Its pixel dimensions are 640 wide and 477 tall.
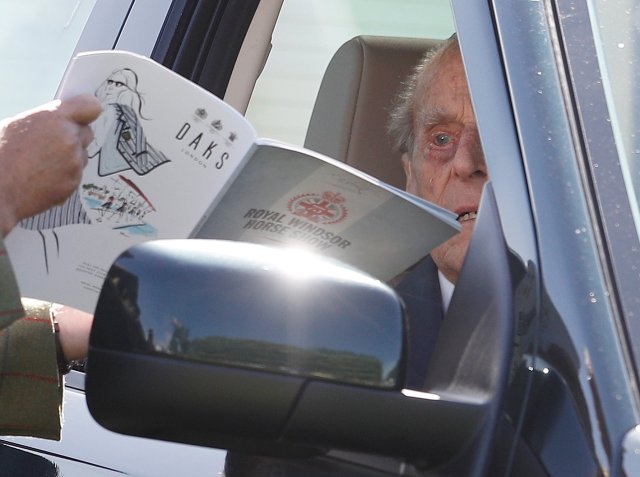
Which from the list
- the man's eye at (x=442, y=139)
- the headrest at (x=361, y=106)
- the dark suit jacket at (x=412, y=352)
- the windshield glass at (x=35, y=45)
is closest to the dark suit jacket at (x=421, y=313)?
the dark suit jacket at (x=412, y=352)

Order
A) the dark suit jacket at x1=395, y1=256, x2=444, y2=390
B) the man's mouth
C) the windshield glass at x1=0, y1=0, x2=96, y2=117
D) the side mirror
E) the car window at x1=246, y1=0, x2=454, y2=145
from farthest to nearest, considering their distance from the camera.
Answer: the car window at x1=246, y1=0, x2=454, y2=145
the man's mouth
the windshield glass at x1=0, y1=0, x2=96, y2=117
the dark suit jacket at x1=395, y1=256, x2=444, y2=390
the side mirror

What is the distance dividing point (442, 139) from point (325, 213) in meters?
1.00

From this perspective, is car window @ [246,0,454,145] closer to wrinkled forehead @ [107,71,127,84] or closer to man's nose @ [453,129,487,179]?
man's nose @ [453,129,487,179]

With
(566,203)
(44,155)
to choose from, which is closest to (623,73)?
(566,203)

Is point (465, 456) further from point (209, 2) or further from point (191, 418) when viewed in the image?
point (209, 2)

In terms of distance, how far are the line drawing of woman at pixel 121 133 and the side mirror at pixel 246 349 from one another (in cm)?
40

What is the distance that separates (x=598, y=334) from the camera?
45.7 inches

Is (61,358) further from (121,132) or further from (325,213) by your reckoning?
(325,213)

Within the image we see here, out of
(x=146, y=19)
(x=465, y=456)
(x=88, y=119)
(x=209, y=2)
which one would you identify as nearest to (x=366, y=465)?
(x=465, y=456)

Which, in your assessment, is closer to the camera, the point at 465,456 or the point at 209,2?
the point at 465,456

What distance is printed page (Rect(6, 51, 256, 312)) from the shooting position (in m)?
1.50

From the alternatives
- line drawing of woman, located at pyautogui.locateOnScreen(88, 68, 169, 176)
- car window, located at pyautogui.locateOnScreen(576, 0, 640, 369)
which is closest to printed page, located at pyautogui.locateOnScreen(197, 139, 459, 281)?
line drawing of woman, located at pyautogui.locateOnScreen(88, 68, 169, 176)

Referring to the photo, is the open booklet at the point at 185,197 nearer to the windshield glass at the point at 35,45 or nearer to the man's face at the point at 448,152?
the windshield glass at the point at 35,45

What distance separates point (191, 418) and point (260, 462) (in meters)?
0.29
